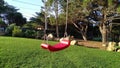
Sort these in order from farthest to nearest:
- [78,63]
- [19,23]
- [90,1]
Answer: [19,23] < [90,1] < [78,63]

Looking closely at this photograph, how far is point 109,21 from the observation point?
21.2 metres

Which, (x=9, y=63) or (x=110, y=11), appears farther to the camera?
(x=110, y=11)

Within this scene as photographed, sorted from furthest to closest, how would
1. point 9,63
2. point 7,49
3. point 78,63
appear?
point 7,49 → point 78,63 → point 9,63

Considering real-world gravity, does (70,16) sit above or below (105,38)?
above

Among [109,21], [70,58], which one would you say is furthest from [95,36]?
[70,58]

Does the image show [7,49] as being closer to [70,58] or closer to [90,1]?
[70,58]

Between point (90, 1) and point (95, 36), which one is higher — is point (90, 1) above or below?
above

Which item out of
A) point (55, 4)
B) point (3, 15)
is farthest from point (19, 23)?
point (55, 4)

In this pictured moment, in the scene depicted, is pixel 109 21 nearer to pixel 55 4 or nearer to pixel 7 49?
pixel 55 4

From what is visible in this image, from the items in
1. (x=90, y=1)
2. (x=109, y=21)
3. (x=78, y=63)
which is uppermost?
(x=90, y=1)

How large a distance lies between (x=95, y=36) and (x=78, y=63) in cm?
2503

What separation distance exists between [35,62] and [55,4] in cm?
1402

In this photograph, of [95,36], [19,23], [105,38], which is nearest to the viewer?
[105,38]

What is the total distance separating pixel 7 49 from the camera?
1002 centimetres
